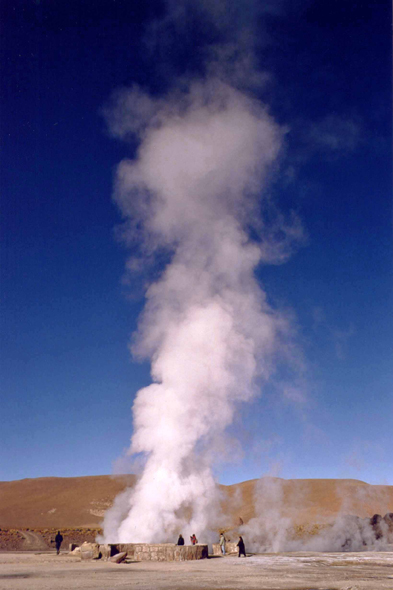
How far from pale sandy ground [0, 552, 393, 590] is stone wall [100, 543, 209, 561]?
3.83 feet

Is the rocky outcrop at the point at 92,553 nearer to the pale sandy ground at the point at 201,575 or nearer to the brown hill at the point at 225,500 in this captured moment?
the pale sandy ground at the point at 201,575

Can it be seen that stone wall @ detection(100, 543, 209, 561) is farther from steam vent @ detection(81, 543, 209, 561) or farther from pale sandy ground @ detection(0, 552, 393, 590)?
pale sandy ground @ detection(0, 552, 393, 590)

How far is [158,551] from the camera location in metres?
28.7

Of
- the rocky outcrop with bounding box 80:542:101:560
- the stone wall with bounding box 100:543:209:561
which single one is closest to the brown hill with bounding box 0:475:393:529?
the stone wall with bounding box 100:543:209:561

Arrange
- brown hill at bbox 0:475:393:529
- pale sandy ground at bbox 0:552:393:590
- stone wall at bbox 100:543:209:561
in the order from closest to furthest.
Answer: pale sandy ground at bbox 0:552:393:590 < stone wall at bbox 100:543:209:561 < brown hill at bbox 0:475:393:529

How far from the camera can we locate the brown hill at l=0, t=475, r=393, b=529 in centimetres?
9144

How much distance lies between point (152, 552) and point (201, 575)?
9.08m

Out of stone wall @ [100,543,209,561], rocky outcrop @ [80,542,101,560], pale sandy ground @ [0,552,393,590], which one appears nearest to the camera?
pale sandy ground @ [0,552,393,590]

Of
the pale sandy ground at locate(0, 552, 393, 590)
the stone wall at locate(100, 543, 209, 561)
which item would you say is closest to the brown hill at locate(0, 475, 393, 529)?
the stone wall at locate(100, 543, 209, 561)

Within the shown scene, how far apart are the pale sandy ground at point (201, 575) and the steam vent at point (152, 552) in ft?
3.83

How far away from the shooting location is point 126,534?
36656mm

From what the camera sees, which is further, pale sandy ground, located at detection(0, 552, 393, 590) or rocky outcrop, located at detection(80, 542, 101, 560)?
rocky outcrop, located at detection(80, 542, 101, 560)

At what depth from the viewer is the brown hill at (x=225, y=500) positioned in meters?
91.4

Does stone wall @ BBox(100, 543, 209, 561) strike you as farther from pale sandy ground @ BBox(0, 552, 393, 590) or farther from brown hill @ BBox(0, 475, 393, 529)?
brown hill @ BBox(0, 475, 393, 529)
